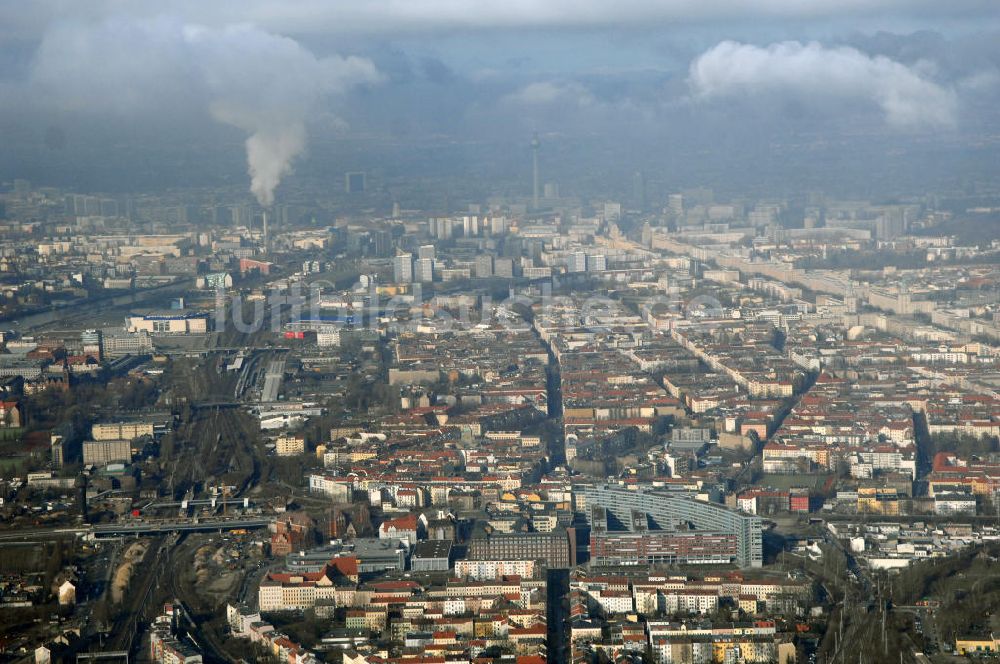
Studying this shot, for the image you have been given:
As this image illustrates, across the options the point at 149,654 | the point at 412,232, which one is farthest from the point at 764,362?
the point at 412,232

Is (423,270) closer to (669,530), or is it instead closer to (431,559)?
(669,530)

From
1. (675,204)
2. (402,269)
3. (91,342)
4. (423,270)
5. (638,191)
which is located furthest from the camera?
(638,191)

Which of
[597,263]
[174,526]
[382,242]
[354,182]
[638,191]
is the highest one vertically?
[354,182]

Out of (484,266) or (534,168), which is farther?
(534,168)

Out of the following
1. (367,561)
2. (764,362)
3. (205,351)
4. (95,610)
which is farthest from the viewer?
(205,351)

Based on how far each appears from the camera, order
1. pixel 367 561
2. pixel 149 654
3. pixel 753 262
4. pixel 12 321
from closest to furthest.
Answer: pixel 149 654 < pixel 367 561 < pixel 12 321 < pixel 753 262

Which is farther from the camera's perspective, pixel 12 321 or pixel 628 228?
pixel 628 228

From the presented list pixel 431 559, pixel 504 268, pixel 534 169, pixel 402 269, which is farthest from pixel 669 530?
pixel 534 169

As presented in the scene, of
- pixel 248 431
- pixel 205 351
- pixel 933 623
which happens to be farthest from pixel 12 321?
pixel 933 623

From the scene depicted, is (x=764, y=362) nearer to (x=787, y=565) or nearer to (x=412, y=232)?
(x=787, y=565)
